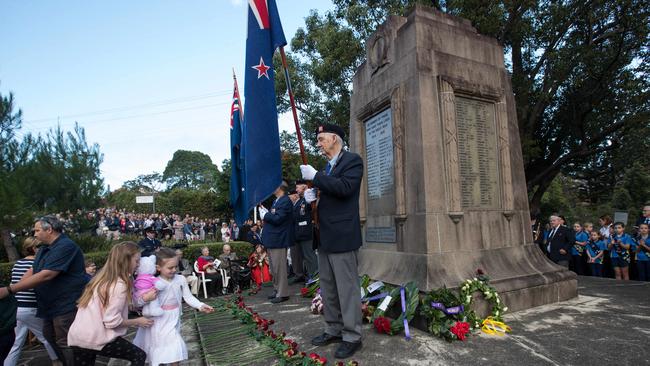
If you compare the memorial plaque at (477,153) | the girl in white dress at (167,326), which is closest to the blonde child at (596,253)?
the memorial plaque at (477,153)

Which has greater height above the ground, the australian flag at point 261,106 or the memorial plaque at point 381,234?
the australian flag at point 261,106

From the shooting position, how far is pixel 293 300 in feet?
20.2

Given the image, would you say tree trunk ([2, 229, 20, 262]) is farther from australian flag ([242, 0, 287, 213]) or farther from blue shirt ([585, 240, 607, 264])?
blue shirt ([585, 240, 607, 264])

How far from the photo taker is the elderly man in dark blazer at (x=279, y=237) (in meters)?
6.25

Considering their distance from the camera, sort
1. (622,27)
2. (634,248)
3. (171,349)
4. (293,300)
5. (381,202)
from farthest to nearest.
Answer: (622,27)
(634,248)
(293,300)
(381,202)
(171,349)

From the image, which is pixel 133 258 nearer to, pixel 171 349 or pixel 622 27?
pixel 171 349

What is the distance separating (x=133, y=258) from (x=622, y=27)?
16369mm

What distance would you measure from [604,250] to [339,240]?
9.06 meters

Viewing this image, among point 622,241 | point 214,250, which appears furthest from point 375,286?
point 214,250

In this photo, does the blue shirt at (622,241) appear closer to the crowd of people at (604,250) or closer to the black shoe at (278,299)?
the crowd of people at (604,250)

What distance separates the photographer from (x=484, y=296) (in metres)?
4.39

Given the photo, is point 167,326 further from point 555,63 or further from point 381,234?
point 555,63

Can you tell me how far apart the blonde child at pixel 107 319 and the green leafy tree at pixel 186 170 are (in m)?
90.8

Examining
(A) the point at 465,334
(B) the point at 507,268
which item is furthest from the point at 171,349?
(B) the point at 507,268
